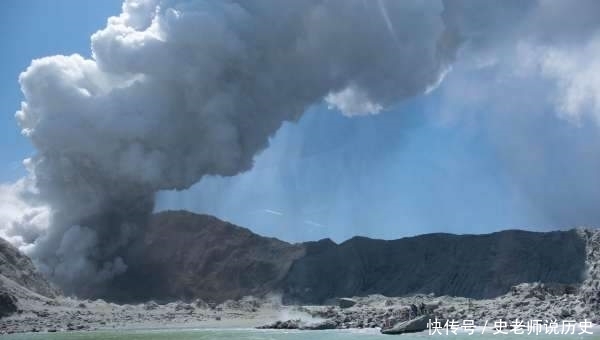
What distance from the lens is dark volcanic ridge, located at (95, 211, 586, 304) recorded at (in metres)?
104

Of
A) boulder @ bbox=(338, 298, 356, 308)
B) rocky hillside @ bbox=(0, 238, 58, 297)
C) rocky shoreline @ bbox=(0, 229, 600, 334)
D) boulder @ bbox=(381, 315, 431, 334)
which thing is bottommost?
boulder @ bbox=(381, 315, 431, 334)

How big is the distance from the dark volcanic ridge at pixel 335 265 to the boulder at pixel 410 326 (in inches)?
2476

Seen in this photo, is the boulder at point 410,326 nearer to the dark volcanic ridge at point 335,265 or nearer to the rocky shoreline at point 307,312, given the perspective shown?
the rocky shoreline at point 307,312

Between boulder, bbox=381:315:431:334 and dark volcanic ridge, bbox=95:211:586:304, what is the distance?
62896 millimetres

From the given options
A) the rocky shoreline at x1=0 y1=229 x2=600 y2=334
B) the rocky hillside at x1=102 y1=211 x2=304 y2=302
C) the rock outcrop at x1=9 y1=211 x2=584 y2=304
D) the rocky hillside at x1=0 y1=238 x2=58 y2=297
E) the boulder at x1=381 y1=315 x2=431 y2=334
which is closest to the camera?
the boulder at x1=381 y1=315 x2=431 y2=334

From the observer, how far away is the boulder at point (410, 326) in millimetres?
39438

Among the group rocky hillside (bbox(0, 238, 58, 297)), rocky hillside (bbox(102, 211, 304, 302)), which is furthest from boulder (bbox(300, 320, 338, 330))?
rocky hillside (bbox(102, 211, 304, 302))

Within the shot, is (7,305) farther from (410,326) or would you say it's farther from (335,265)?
(335,265)

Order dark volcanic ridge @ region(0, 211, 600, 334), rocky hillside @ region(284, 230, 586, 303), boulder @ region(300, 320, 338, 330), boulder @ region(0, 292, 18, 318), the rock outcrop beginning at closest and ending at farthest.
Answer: boulder @ region(300, 320, 338, 330)
boulder @ region(0, 292, 18, 318)
dark volcanic ridge @ region(0, 211, 600, 334)
rocky hillside @ region(284, 230, 586, 303)
the rock outcrop

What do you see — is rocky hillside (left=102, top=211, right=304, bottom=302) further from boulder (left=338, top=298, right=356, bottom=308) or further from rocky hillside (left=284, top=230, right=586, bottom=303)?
boulder (left=338, top=298, right=356, bottom=308)

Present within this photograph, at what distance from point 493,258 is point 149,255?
5763 centimetres

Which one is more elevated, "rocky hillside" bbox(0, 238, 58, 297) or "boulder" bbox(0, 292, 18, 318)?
"rocky hillside" bbox(0, 238, 58, 297)

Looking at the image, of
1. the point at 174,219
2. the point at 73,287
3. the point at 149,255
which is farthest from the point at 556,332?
the point at 174,219

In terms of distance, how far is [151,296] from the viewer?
106 metres
